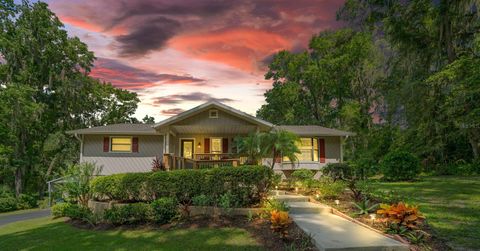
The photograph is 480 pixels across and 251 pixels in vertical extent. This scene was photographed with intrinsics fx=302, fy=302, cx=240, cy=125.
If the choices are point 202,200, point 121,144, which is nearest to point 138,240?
point 202,200

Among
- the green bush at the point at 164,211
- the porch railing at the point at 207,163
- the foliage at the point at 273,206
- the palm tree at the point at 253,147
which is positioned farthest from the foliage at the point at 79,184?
the foliage at the point at 273,206

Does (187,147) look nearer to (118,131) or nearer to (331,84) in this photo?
(118,131)

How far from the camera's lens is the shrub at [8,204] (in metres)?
21.7

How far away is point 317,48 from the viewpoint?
107 ft

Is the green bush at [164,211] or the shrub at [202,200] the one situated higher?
the shrub at [202,200]

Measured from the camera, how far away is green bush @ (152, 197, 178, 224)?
8219 millimetres

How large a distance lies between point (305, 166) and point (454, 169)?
873cm

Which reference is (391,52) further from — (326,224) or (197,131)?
(326,224)

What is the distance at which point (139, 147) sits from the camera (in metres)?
18.1

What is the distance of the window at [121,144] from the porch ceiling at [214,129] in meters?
3.21

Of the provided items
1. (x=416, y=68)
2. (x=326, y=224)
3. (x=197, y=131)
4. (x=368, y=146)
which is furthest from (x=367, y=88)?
(x=326, y=224)

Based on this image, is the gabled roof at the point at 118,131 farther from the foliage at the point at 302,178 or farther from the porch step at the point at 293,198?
the porch step at the point at 293,198

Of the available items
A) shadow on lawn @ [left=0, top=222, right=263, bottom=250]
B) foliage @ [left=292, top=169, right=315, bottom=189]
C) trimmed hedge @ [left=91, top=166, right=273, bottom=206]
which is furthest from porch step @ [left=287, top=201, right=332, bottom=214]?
foliage @ [left=292, top=169, right=315, bottom=189]

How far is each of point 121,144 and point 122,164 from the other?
120cm
